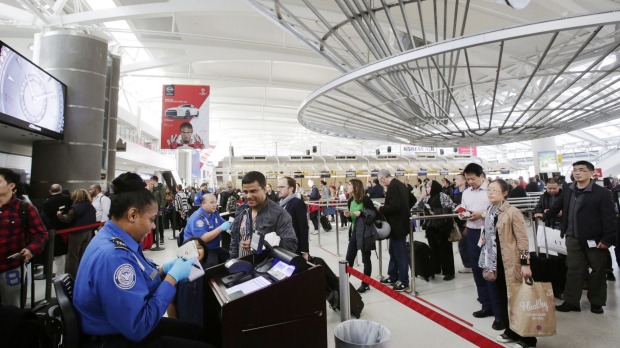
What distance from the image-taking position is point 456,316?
11.7ft

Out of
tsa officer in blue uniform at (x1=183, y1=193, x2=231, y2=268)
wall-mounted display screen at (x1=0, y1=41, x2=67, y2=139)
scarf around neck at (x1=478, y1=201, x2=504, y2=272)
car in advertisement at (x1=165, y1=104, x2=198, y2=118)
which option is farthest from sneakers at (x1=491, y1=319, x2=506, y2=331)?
car in advertisement at (x1=165, y1=104, x2=198, y2=118)

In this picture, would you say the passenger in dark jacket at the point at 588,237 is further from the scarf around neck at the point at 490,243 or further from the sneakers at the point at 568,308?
the scarf around neck at the point at 490,243

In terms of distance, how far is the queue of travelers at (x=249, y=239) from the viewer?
1596 mm

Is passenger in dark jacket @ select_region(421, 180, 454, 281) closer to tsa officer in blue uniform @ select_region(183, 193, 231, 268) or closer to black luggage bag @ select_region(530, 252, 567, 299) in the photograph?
black luggage bag @ select_region(530, 252, 567, 299)

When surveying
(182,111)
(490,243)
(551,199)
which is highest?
(182,111)

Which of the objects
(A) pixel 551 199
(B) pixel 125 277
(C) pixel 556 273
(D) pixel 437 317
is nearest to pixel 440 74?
(D) pixel 437 317

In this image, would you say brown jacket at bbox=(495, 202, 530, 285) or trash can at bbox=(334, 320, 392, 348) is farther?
brown jacket at bbox=(495, 202, 530, 285)

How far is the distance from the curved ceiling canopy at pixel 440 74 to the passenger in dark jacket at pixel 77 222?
3.88 meters

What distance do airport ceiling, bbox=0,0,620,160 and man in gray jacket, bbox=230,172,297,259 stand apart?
59.7 inches

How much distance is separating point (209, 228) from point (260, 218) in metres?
1.41

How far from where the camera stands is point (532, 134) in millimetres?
6594

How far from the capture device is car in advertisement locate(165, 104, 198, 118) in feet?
32.2

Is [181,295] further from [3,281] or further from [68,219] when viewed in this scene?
[68,219]

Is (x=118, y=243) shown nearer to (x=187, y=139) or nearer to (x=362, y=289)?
(x=362, y=289)
